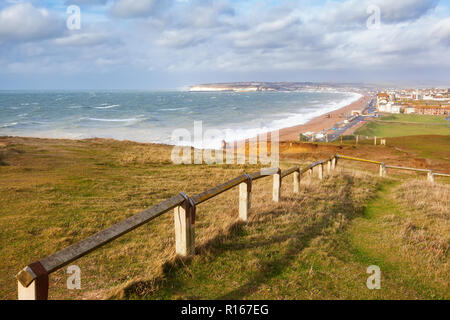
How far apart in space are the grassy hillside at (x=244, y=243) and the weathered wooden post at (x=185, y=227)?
160 millimetres

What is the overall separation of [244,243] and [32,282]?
10.6 feet

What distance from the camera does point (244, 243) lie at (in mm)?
5188

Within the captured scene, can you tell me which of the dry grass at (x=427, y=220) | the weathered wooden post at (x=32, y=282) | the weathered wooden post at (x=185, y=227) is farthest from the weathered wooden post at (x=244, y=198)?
the weathered wooden post at (x=32, y=282)

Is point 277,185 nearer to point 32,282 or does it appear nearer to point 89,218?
point 89,218

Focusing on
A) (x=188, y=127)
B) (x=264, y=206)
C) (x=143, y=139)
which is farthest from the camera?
(x=188, y=127)

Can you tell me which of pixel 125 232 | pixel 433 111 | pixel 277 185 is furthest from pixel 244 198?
pixel 433 111

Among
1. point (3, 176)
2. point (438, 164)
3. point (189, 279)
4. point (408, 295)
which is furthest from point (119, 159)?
point (438, 164)

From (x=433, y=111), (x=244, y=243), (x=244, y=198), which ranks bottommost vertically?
(x=244, y=243)

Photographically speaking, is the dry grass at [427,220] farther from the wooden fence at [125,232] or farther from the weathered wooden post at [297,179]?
the wooden fence at [125,232]

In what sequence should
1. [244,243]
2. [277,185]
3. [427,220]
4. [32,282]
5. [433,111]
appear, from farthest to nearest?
1. [433,111]
2. [277,185]
3. [427,220]
4. [244,243]
5. [32,282]

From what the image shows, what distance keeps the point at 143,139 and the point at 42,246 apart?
3928cm

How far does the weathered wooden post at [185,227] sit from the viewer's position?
4367 mm

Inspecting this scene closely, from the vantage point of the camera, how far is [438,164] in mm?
26547
